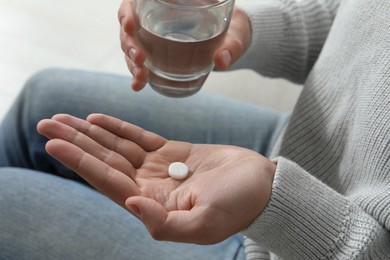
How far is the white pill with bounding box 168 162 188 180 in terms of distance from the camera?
1.98ft

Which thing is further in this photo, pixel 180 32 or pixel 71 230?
pixel 71 230

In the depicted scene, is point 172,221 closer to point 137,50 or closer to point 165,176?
point 165,176

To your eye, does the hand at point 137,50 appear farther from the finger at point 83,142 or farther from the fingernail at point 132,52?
the finger at point 83,142

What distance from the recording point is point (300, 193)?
60 centimetres

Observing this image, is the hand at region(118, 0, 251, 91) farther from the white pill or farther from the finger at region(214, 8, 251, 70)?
the white pill

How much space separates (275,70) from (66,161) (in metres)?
0.43

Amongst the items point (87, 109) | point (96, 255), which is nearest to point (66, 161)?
point (96, 255)

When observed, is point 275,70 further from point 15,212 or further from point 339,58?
point 15,212

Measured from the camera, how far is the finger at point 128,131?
0.64 meters

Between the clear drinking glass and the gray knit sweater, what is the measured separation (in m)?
0.15

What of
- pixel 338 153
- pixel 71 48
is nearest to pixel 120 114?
pixel 338 153

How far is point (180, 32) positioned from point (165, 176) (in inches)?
6.2

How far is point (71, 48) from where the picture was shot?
159 centimetres

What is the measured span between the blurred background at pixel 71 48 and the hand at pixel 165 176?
0.83m
